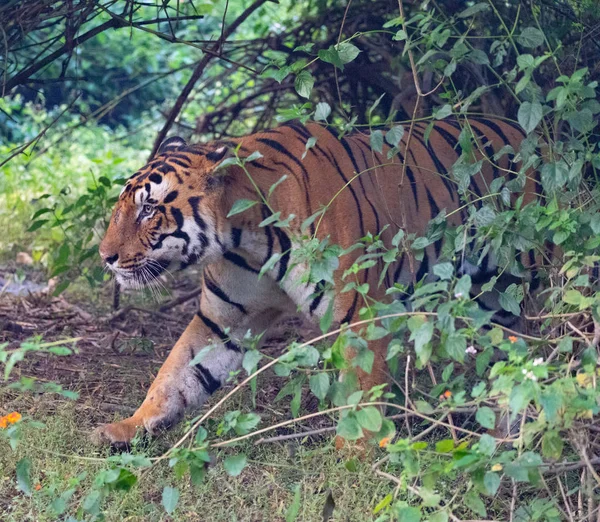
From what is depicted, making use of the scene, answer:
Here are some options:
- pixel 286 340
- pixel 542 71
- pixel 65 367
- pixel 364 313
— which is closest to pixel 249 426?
pixel 364 313

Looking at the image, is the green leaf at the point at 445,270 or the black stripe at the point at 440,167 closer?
the green leaf at the point at 445,270

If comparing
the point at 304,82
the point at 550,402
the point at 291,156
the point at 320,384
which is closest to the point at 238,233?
the point at 291,156

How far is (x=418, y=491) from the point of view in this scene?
2164 millimetres

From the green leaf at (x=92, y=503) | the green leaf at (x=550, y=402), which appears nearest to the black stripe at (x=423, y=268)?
the green leaf at (x=550, y=402)

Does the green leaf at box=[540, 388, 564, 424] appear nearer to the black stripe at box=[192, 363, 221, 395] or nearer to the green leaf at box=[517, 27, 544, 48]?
the green leaf at box=[517, 27, 544, 48]

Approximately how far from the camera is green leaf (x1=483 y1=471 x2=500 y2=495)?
1984mm

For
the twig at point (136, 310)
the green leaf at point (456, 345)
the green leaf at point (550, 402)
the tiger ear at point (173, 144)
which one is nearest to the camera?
the green leaf at point (550, 402)

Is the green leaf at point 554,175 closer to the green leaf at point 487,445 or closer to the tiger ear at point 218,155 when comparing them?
the green leaf at point 487,445

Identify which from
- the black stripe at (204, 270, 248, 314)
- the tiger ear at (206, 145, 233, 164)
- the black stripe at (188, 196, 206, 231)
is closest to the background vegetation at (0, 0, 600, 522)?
the black stripe at (204, 270, 248, 314)

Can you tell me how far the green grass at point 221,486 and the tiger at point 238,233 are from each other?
0.23 meters

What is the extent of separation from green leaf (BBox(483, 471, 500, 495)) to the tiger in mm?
1072

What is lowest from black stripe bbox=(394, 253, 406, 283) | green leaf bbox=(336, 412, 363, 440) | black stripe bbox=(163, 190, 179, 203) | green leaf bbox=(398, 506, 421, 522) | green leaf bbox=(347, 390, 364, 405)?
black stripe bbox=(394, 253, 406, 283)

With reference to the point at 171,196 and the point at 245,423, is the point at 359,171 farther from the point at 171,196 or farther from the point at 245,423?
the point at 245,423

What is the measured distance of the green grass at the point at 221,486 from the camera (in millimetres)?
2680
